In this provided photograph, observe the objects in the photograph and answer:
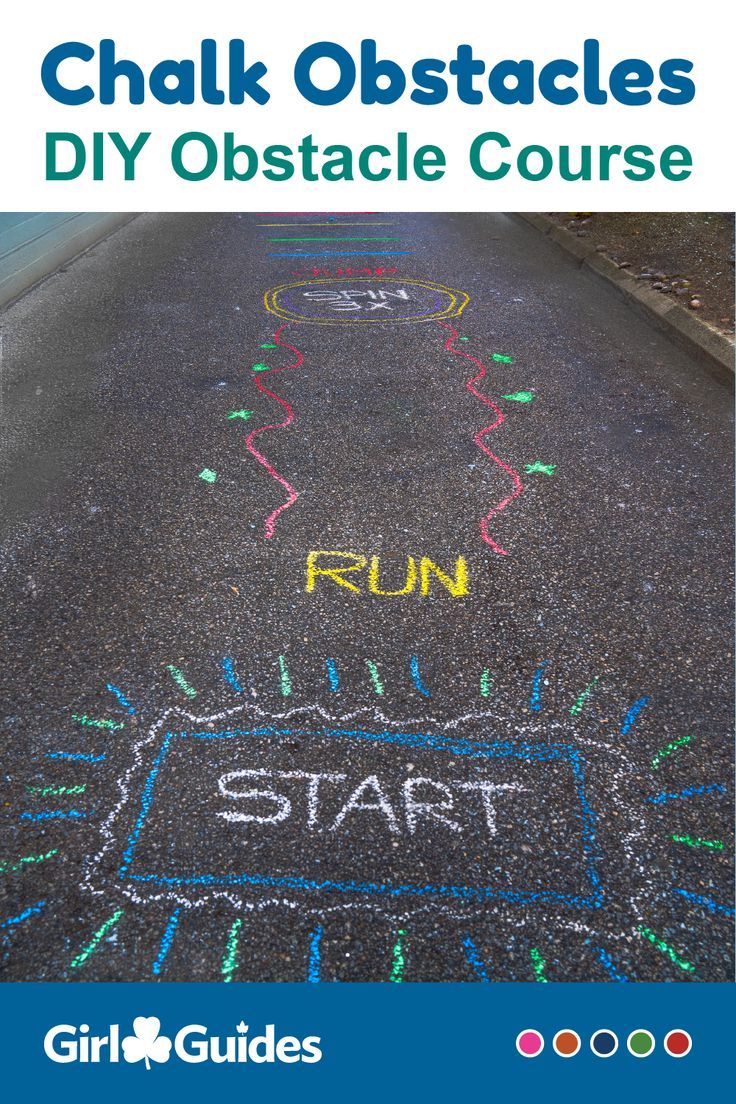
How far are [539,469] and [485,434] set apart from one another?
49cm

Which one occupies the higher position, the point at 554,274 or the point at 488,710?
the point at 554,274

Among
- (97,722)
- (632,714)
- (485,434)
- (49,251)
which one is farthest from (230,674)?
(49,251)

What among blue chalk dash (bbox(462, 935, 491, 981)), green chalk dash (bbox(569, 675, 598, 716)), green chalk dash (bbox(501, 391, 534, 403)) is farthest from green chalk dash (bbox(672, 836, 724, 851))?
green chalk dash (bbox(501, 391, 534, 403))

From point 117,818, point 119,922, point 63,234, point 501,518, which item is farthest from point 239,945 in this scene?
point 63,234

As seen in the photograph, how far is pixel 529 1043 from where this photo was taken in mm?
1841

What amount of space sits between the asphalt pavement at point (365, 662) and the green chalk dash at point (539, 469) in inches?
0.6

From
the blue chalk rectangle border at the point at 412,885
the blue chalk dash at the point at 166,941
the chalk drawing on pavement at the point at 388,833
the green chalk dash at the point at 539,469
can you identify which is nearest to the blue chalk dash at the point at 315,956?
the chalk drawing on pavement at the point at 388,833

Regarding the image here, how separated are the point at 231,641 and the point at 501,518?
4.70 feet

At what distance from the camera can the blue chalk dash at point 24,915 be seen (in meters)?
2.19

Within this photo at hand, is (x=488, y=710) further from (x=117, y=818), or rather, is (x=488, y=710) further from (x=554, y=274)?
(x=554, y=274)

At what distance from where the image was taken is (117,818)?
2.45m

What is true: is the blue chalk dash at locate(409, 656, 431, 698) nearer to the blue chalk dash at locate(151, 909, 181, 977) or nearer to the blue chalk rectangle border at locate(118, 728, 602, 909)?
the blue chalk rectangle border at locate(118, 728, 602, 909)

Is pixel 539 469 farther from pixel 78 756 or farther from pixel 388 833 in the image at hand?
pixel 78 756

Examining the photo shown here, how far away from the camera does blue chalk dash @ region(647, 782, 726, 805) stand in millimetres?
2518
